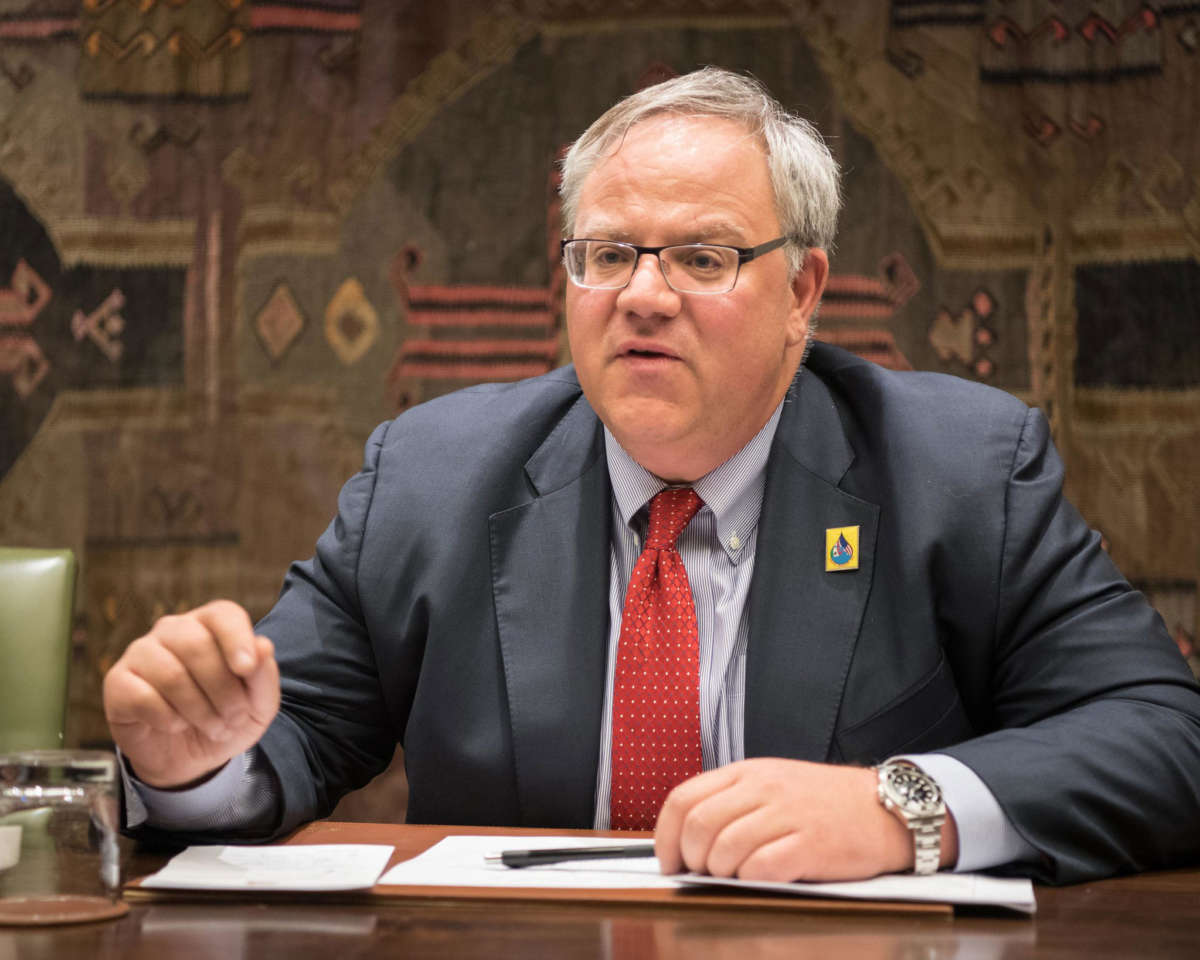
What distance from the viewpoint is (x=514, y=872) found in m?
1.09

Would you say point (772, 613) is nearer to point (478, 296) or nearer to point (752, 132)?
point (752, 132)

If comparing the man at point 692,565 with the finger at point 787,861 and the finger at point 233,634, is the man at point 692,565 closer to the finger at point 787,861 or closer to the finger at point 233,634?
the finger at point 233,634

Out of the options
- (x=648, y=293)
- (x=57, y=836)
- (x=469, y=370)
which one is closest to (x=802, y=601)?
(x=648, y=293)

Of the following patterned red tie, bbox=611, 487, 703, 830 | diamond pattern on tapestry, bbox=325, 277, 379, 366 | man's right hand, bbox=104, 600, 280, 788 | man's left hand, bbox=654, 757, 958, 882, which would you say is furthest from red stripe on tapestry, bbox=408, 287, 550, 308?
man's left hand, bbox=654, 757, 958, 882

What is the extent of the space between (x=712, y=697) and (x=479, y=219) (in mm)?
1754

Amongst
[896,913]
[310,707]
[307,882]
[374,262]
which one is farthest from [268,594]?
[896,913]

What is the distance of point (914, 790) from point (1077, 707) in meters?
0.37

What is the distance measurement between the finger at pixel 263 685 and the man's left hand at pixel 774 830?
0.35m

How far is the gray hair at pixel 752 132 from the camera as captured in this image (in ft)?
5.38

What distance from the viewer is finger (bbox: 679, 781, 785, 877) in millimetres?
1053

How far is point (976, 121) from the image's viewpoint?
2.87m

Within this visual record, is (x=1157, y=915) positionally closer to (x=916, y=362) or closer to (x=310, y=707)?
(x=310, y=707)

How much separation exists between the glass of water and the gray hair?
0.95m

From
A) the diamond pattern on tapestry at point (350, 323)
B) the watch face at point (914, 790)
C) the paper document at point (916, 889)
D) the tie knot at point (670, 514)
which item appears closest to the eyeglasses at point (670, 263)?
the tie knot at point (670, 514)
